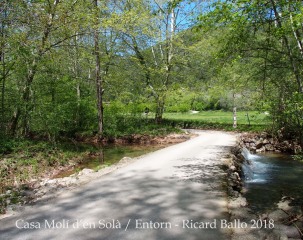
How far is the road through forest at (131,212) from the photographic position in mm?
4320

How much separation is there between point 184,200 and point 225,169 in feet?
12.1

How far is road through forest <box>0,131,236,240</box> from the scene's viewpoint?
14.2ft

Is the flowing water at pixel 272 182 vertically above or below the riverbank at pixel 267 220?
below

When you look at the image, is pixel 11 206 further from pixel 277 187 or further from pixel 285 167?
pixel 285 167

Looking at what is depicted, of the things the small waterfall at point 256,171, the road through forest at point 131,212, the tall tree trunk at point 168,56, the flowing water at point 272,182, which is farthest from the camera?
the tall tree trunk at point 168,56

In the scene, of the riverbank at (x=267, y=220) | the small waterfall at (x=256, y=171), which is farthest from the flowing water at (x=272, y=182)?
the riverbank at (x=267, y=220)

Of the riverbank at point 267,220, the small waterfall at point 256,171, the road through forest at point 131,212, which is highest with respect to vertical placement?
the road through forest at point 131,212

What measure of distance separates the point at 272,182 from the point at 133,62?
1837cm

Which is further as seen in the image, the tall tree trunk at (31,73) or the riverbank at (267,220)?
the tall tree trunk at (31,73)

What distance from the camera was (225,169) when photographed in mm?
9055

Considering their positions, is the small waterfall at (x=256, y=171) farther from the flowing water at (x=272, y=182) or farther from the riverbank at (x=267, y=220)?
the riverbank at (x=267, y=220)

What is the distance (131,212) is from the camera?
5137mm

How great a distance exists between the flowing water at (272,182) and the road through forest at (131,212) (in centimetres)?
106

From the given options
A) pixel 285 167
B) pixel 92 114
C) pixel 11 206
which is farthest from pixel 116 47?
pixel 11 206
